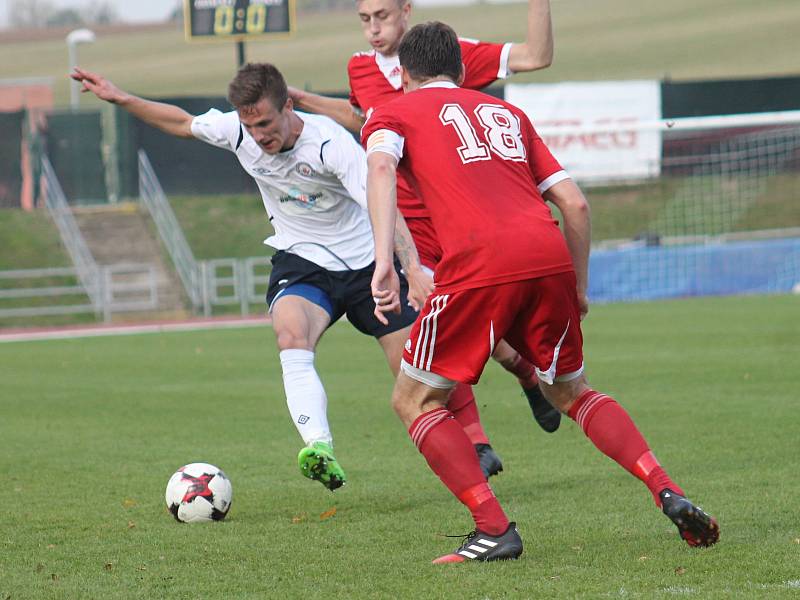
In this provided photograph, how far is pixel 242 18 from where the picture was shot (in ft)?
80.8

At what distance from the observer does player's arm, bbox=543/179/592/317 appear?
4.82 metres

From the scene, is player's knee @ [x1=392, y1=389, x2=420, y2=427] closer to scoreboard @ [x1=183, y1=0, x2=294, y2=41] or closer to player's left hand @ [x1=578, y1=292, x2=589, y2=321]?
player's left hand @ [x1=578, y1=292, x2=589, y2=321]

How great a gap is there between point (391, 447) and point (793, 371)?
4.83 metres

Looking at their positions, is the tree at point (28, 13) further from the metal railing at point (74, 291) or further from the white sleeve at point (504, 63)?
the white sleeve at point (504, 63)

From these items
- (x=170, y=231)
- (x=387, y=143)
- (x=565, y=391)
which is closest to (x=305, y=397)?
(x=565, y=391)

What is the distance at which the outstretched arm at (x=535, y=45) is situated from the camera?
602 cm

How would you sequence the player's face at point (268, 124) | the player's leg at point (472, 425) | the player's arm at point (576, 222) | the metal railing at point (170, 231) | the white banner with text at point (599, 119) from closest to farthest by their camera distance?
1. the player's arm at point (576, 222)
2. the player's face at point (268, 124)
3. the player's leg at point (472, 425)
4. the metal railing at point (170, 231)
5. the white banner with text at point (599, 119)

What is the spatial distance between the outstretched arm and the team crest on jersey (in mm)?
1153

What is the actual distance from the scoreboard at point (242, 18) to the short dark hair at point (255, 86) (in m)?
19.2

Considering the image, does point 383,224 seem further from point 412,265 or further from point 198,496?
point 198,496

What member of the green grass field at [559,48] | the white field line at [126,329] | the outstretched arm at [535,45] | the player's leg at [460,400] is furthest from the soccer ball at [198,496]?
the green grass field at [559,48]

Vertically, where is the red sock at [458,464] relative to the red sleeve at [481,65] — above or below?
below

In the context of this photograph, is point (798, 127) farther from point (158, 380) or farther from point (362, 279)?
point (362, 279)

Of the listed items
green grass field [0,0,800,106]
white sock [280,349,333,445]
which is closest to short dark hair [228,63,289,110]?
white sock [280,349,333,445]
